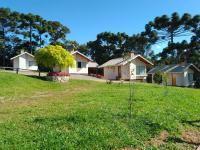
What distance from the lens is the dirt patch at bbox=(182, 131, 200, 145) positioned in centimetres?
1065

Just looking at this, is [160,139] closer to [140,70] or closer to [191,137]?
[191,137]

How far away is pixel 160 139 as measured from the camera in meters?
10.4

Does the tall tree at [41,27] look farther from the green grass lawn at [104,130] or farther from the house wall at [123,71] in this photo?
the green grass lawn at [104,130]

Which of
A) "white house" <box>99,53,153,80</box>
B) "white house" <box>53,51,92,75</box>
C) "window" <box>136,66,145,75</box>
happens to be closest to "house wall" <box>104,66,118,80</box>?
"white house" <box>99,53,153,80</box>

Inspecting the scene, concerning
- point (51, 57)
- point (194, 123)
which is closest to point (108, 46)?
point (51, 57)

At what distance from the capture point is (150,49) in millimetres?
82312

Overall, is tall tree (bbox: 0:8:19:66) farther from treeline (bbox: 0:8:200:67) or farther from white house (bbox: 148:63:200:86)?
white house (bbox: 148:63:200:86)

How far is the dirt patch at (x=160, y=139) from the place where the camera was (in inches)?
390

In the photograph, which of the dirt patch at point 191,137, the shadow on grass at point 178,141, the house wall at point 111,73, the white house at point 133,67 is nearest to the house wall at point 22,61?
the house wall at point 111,73

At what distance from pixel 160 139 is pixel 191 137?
151 centimetres

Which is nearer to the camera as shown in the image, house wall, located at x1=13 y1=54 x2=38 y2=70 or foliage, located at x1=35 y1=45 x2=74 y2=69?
foliage, located at x1=35 y1=45 x2=74 y2=69

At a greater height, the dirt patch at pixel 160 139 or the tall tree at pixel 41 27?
the tall tree at pixel 41 27

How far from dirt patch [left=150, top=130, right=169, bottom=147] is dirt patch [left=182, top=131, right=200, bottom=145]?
0.65 m

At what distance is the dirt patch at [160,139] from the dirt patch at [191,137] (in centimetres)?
65
